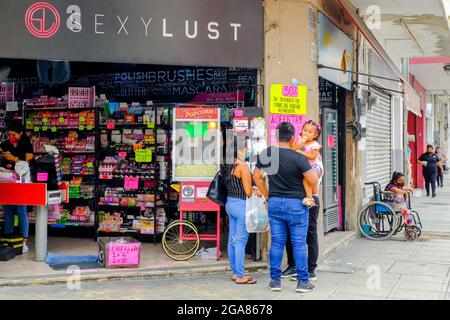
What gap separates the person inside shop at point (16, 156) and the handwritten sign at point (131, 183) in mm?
1464

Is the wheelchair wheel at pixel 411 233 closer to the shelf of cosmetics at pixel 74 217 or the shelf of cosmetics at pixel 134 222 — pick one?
the shelf of cosmetics at pixel 134 222

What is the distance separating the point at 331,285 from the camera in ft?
21.7

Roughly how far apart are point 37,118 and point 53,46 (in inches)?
112

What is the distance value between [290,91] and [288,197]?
2025 millimetres

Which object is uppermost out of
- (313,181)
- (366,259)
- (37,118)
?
(37,118)

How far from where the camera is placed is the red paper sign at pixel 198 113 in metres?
7.68

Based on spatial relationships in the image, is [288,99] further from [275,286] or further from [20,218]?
[20,218]

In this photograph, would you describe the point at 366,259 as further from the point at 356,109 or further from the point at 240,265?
the point at 356,109

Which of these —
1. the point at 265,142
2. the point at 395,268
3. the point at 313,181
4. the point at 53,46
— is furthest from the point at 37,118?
the point at 395,268

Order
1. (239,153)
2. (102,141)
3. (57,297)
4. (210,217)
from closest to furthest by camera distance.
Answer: (57,297)
(239,153)
(102,141)
(210,217)

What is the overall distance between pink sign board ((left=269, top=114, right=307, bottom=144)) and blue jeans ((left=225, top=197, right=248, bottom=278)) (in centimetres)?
127

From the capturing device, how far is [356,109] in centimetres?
1046

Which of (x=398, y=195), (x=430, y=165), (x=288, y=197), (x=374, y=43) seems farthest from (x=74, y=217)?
(x=430, y=165)
